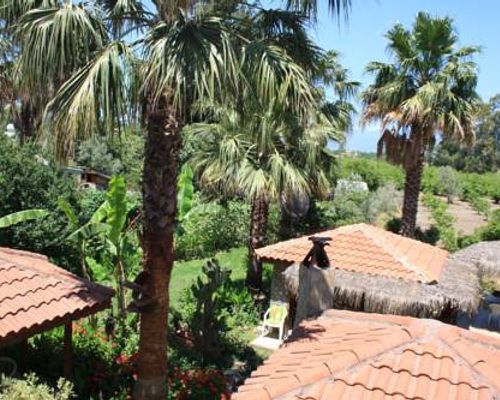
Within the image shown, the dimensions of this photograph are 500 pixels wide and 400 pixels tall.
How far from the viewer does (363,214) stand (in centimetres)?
2527

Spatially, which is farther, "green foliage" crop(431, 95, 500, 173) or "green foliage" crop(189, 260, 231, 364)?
"green foliage" crop(431, 95, 500, 173)

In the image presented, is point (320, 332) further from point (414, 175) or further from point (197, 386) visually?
point (414, 175)

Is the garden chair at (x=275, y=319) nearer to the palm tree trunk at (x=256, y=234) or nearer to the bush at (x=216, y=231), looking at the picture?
the palm tree trunk at (x=256, y=234)

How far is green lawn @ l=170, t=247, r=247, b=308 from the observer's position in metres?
17.5

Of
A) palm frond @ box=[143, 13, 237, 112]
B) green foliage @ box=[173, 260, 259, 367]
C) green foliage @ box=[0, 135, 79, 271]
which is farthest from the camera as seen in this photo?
green foliage @ box=[0, 135, 79, 271]

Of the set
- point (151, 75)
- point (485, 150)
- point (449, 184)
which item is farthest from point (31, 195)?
point (485, 150)

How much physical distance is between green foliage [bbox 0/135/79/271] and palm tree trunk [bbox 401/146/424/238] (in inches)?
444

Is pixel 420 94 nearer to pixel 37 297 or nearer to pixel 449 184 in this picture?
pixel 37 297

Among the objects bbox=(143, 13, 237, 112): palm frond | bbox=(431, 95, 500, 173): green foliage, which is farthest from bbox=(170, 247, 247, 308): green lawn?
bbox=(431, 95, 500, 173): green foliage

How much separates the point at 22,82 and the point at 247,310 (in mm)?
10134

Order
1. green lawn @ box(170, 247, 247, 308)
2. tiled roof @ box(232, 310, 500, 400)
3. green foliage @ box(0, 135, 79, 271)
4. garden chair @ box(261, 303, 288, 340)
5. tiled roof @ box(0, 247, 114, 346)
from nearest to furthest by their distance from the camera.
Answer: tiled roof @ box(232, 310, 500, 400) → tiled roof @ box(0, 247, 114, 346) → garden chair @ box(261, 303, 288, 340) → green foliage @ box(0, 135, 79, 271) → green lawn @ box(170, 247, 247, 308)

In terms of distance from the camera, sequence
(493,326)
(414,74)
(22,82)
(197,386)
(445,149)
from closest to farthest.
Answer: (22,82), (197,386), (493,326), (414,74), (445,149)

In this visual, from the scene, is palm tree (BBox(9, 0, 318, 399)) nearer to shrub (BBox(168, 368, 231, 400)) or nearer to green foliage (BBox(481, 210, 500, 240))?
shrub (BBox(168, 368, 231, 400))

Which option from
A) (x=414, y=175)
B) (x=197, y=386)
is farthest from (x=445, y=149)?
(x=197, y=386)
